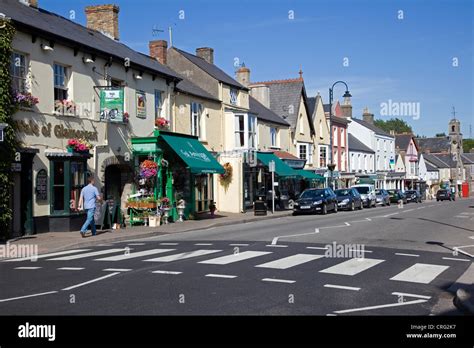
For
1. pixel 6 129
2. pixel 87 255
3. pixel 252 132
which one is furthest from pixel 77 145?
pixel 252 132

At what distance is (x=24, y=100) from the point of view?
17469 mm

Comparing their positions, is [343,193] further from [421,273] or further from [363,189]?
[421,273]

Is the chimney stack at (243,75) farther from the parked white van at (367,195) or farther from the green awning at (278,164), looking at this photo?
the parked white van at (367,195)

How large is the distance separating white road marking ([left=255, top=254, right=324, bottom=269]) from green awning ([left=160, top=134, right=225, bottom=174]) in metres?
12.1

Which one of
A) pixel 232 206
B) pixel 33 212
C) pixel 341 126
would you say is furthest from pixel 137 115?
pixel 341 126

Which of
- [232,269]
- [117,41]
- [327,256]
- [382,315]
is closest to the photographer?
[382,315]

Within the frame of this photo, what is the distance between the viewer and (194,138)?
90.4 ft

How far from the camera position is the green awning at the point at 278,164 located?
116ft

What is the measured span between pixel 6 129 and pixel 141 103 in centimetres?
847

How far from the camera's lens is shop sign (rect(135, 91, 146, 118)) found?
24.2m

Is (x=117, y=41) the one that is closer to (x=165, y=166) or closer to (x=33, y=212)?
(x=165, y=166)

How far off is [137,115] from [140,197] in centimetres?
365

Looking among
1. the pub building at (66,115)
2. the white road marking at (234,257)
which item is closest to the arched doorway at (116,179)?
the pub building at (66,115)

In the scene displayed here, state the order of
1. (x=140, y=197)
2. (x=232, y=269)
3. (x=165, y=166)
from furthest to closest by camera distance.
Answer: (x=165, y=166), (x=140, y=197), (x=232, y=269)
